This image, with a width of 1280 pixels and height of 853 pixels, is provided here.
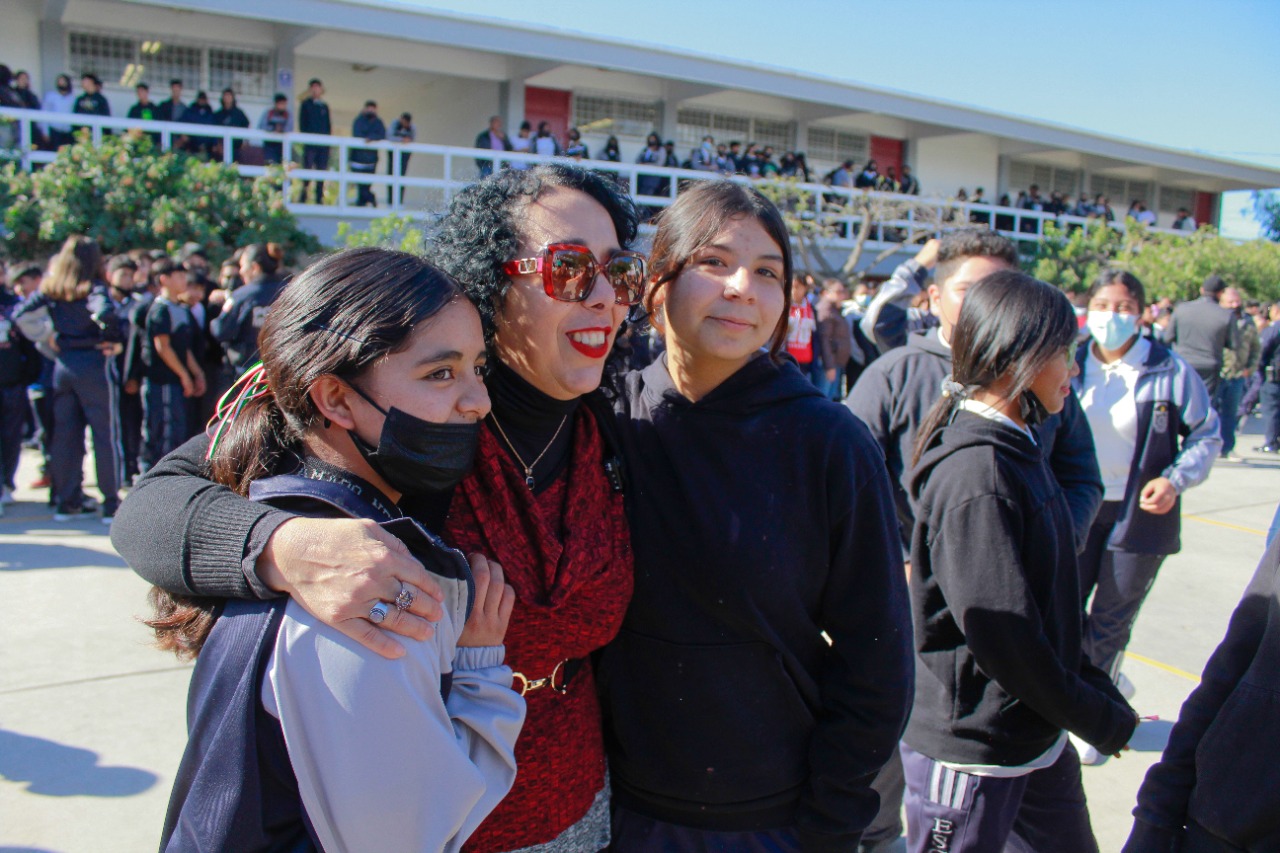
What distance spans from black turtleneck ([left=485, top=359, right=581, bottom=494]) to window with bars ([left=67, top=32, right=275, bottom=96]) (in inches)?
663

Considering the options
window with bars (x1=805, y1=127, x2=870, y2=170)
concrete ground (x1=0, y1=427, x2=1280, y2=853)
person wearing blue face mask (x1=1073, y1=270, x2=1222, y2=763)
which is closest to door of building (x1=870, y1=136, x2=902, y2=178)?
window with bars (x1=805, y1=127, x2=870, y2=170)

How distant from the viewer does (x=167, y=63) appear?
1630cm

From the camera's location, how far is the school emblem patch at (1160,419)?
4.18 m

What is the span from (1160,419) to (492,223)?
3552 millimetres

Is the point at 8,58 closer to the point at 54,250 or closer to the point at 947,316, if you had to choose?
the point at 54,250

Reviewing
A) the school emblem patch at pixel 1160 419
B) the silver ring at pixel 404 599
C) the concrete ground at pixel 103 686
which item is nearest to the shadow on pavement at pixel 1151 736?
the concrete ground at pixel 103 686

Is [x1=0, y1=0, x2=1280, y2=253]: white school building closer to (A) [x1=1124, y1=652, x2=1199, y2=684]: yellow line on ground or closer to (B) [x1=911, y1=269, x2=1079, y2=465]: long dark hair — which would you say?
(A) [x1=1124, y1=652, x2=1199, y2=684]: yellow line on ground

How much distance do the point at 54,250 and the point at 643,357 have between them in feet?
37.2

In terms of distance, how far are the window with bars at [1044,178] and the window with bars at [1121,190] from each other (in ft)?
2.46

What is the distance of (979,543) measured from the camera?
2160 mm

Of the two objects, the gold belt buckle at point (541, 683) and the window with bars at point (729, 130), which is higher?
the window with bars at point (729, 130)

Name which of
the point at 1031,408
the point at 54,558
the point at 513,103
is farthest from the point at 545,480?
the point at 513,103

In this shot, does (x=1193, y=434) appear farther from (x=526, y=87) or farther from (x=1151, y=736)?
(x=526, y=87)

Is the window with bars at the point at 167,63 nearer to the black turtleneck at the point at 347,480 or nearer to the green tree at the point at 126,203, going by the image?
the green tree at the point at 126,203
